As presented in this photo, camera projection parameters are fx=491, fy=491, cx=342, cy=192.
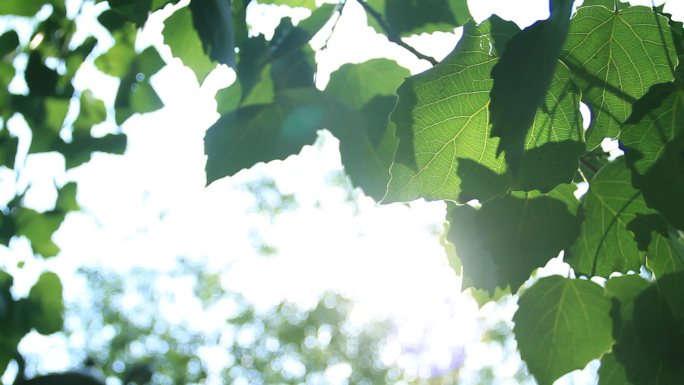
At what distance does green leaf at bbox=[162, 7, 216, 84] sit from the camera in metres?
0.89

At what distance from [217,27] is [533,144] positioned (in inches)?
19.3

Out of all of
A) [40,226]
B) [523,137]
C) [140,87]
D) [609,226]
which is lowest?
[40,226]

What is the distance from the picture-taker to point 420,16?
90cm

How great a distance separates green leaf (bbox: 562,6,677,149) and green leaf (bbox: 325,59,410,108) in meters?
0.44

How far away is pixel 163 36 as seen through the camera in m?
0.90

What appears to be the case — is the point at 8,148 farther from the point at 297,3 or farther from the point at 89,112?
the point at 297,3

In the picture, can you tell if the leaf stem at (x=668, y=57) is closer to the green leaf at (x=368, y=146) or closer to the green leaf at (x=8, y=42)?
the green leaf at (x=368, y=146)

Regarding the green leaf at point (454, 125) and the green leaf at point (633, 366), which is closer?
the green leaf at point (454, 125)

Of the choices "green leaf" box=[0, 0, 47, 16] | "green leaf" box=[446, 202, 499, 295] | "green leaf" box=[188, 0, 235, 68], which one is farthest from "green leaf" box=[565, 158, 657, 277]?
"green leaf" box=[0, 0, 47, 16]

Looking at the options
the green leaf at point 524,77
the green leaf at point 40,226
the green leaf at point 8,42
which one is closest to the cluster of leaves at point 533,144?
the green leaf at point 524,77

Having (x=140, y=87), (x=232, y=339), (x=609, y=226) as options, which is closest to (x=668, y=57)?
(x=609, y=226)

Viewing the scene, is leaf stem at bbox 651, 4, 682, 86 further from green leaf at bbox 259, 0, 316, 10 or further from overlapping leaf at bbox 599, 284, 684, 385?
green leaf at bbox 259, 0, 316, 10

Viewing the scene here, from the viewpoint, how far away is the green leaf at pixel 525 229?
2.35ft

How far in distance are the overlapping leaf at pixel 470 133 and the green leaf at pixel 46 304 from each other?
1.47 m
